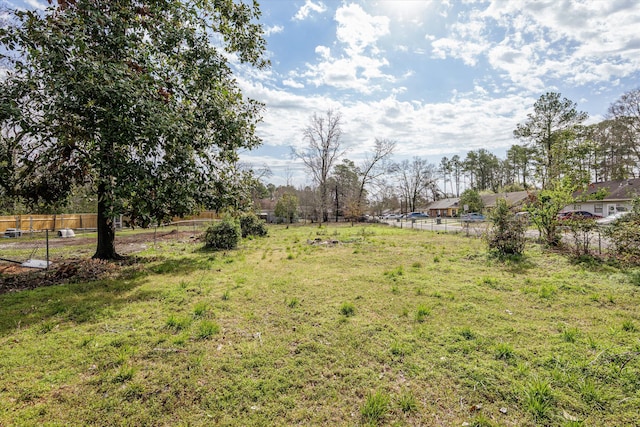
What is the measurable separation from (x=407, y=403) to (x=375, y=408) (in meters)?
0.32

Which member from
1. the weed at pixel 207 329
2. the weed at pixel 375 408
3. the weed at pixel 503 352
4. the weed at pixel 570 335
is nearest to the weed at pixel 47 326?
the weed at pixel 207 329

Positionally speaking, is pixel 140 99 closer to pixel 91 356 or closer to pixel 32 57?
pixel 32 57

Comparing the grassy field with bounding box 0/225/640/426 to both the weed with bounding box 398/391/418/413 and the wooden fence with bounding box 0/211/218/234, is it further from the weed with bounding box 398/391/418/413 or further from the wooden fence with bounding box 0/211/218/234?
the wooden fence with bounding box 0/211/218/234

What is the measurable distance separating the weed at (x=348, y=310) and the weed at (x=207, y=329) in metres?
1.99

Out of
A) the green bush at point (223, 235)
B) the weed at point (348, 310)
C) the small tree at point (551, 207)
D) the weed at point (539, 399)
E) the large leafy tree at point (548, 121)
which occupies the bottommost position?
the weed at point (539, 399)

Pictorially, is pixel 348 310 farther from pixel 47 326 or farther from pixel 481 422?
pixel 47 326

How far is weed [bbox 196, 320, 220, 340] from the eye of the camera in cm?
385

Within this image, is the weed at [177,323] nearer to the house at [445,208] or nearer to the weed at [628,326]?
the weed at [628,326]

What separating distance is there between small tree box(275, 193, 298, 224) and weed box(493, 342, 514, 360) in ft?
101

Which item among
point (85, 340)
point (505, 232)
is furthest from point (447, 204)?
point (85, 340)

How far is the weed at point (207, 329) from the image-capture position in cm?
385

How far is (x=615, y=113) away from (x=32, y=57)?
3782 centimetres

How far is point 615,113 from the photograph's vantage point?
2502 cm

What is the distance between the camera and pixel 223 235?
11672 millimetres
